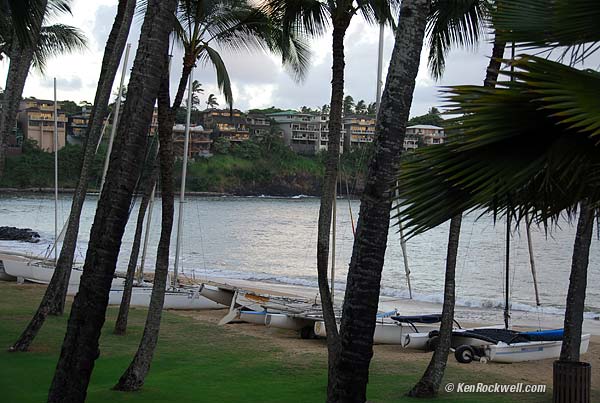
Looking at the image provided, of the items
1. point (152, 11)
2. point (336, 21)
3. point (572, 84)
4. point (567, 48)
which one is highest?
point (336, 21)

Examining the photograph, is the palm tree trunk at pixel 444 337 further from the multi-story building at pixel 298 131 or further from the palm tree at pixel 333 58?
the multi-story building at pixel 298 131

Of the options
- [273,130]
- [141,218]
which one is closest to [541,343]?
[141,218]

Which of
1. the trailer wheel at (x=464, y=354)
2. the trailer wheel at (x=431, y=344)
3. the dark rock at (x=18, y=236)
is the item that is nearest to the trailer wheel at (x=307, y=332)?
the trailer wheel at (x=431, y=344)

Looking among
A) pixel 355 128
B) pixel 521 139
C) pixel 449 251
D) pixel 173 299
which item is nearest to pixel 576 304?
pixel 449 251

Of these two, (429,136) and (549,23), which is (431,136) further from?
(549,23)

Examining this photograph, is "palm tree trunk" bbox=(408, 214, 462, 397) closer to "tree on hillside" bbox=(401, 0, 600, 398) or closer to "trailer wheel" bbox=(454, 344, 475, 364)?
"trailer wheel" bbox=(454, 344, 475, 364)

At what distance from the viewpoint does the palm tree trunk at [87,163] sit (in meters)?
11.8

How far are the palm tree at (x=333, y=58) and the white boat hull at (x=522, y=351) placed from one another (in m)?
6.34

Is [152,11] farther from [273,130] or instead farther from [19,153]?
[273,130]

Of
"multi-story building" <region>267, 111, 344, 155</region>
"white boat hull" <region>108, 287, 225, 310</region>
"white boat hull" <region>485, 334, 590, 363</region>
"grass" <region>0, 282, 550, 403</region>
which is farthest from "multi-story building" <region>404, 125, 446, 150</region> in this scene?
"multi-story building" <region>267, 111, 344, 155</region>

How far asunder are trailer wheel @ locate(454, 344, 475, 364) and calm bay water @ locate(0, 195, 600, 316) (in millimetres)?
2779

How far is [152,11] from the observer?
6.87 metres

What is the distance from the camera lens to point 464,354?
15453 millimetres

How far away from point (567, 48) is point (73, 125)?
107 m
